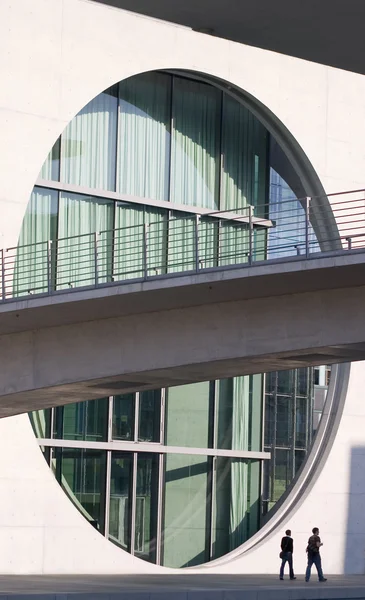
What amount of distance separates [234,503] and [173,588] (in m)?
10.7

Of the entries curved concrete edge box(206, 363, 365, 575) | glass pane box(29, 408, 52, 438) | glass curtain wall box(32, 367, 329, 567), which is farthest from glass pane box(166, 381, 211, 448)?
glass pane box(29, 408, 52, 438)

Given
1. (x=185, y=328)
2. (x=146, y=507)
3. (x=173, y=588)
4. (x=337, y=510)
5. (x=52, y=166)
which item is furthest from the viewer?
(x=337, y=510)

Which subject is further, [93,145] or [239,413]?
[239,413]

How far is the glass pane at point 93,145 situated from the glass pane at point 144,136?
0.27 metres

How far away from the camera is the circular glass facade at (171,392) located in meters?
36.3

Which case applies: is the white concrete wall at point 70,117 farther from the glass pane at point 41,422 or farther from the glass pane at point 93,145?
the glass pane at point 41,422

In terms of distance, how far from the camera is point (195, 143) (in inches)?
1549

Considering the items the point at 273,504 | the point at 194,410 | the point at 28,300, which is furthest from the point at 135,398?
the point at 28,300

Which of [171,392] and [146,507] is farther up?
[171,392]

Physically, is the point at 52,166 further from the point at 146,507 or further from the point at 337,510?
the point at 337,510

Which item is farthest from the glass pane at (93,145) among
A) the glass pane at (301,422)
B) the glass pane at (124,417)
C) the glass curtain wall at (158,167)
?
the glass pane at (301,422)

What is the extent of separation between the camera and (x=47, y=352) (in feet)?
90.3

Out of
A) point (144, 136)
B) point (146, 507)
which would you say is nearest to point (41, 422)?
point (146, 507)

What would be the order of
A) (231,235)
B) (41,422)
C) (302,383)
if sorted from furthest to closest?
(302,383), (231,235), (41,422)
